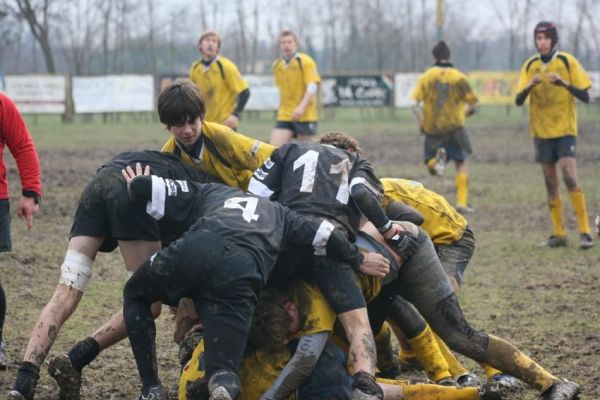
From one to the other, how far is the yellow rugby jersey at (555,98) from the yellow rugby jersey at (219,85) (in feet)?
10.7

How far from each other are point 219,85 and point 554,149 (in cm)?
391

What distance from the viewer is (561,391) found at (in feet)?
16.6

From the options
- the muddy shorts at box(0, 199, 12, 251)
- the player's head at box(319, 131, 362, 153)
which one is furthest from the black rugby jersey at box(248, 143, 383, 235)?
the muddy shorts at box(0, 199, 12, 251)

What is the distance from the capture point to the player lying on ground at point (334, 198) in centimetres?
490

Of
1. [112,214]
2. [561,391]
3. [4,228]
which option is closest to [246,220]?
[112,214]

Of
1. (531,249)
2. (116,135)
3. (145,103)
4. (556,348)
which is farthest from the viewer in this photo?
(145,103)

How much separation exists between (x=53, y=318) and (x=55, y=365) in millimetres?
284

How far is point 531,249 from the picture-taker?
984 cm

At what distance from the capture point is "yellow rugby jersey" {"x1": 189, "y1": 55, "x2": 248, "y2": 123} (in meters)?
11.7

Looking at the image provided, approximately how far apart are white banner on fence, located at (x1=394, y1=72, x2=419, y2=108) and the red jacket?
2779 centimetres

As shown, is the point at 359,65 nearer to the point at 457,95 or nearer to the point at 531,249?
the point at 457,95

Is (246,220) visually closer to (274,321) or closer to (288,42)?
(274,321)

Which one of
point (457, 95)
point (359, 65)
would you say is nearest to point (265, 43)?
point (359, 65)

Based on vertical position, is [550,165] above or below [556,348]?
above
